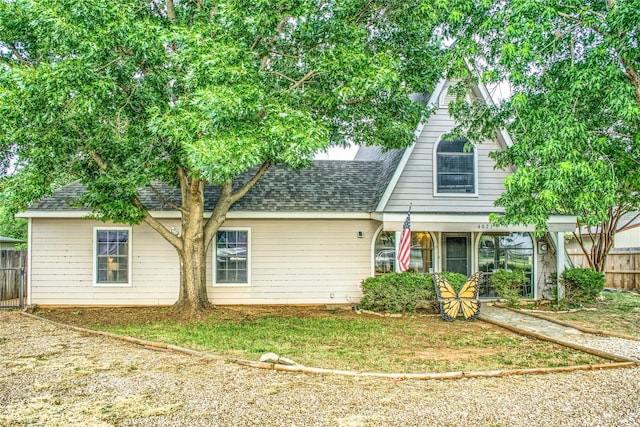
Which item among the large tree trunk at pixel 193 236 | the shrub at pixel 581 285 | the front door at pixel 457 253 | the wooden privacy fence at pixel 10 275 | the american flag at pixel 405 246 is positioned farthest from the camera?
the front door at pixel 457 253

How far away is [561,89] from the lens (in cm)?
920

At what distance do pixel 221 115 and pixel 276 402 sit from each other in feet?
15.3

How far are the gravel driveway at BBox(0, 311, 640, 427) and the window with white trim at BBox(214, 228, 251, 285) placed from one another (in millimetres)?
5961

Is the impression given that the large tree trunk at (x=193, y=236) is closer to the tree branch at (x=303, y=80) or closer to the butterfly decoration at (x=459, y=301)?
the tree branch at (x=303, y=80)

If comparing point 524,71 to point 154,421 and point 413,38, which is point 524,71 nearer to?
point 413,38

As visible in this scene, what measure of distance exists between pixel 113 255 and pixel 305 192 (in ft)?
17.9

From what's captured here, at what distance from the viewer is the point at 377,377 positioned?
6398 mm

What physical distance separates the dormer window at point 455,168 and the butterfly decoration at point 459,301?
2871 mm

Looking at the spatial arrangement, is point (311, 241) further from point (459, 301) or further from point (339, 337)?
point (339, 337)

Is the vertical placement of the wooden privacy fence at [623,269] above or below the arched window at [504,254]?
below

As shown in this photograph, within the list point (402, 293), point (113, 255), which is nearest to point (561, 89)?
point (402, 293)

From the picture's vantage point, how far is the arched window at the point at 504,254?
45.2ft

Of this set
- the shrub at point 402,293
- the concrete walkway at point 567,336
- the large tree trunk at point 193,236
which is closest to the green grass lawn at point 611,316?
the concrete walkway at point 567,336

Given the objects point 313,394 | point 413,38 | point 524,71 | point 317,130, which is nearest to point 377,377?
point 313,394
